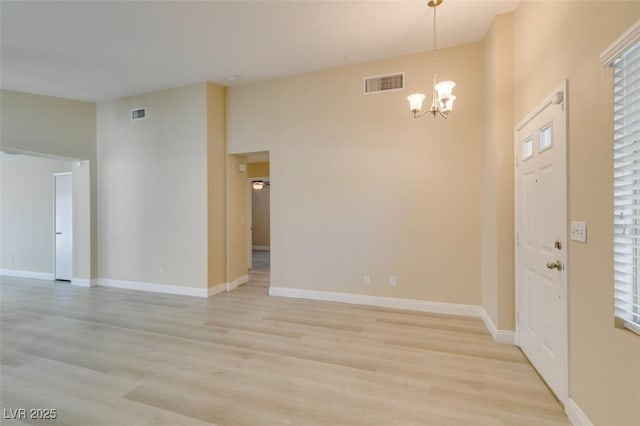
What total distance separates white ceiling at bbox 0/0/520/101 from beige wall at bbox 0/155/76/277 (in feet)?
8.21

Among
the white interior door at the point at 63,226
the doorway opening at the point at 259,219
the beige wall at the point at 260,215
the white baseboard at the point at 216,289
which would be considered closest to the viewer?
the white baseboard at the point at 216,289

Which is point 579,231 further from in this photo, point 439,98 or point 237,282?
point 237,282

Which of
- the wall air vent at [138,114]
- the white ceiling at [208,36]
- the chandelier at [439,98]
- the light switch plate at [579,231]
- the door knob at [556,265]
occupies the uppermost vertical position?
the white ceiling at [208,36]

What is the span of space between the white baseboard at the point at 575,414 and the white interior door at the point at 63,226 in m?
7.99

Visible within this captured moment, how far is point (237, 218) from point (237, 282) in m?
1.20

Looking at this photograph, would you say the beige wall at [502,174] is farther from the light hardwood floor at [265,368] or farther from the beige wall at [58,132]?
the beige wall at [58,132]

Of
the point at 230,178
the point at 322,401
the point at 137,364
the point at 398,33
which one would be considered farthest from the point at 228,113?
the point at 322,401

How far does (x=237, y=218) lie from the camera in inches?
224

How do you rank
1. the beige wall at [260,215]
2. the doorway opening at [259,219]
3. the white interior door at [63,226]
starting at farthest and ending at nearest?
1. the beige wall at [260,215]
2. the doorway opening at [259,219]
3. the white interior door at [63,226]

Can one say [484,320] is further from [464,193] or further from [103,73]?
[103,73]

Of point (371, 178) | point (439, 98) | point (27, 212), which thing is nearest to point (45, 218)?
point (27, 212)

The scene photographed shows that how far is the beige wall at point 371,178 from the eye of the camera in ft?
13.1

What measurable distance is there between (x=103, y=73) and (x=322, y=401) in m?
5.35

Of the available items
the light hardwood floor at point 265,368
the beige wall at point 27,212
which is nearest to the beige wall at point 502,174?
the light hardwood floor at point 265,368
